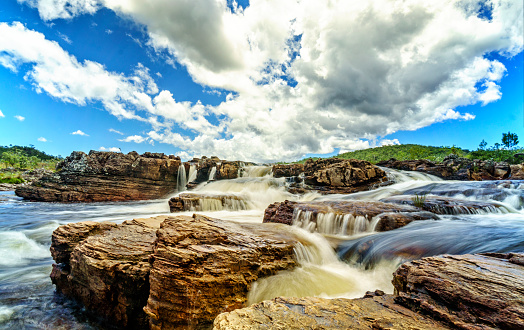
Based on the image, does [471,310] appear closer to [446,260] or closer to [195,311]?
Result: [446,260]

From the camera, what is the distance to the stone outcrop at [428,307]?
2299mm

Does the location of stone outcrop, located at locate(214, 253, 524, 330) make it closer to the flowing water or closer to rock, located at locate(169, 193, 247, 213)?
the flowing water

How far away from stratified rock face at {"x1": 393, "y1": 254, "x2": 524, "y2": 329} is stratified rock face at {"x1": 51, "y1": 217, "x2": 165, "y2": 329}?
495 centimetres

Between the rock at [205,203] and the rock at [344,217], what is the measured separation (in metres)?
8.04

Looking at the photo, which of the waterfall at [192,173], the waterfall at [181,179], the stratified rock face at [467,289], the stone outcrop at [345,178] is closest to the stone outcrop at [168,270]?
the stratified rock face at [467,289]

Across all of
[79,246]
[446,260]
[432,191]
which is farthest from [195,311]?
[432,191]

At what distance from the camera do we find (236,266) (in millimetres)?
4531

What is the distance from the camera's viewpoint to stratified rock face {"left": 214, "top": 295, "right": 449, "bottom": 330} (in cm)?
233

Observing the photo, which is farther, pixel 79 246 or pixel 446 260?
pixel 79 246

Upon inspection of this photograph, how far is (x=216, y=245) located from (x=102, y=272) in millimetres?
2581

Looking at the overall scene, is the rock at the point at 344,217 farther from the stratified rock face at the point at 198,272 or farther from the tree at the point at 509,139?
the tree at the point at 509,139

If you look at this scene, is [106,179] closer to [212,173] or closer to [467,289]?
[212,173]

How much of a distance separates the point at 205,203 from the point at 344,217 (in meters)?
11.4

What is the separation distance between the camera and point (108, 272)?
461 cm
